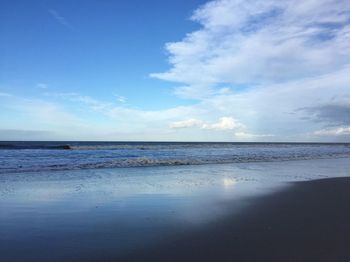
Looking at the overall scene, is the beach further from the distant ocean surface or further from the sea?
the distant ocean surface

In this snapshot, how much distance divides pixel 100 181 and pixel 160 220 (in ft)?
23.9

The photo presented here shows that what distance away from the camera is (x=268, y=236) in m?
6.64

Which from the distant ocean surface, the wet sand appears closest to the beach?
the wet sand

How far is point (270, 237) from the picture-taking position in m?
6.56

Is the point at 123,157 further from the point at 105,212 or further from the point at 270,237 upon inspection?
the point at 270,237

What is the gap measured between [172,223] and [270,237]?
6.98 ft

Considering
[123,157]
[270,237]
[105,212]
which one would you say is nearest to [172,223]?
[105,212]

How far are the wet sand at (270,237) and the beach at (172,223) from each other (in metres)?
0.02

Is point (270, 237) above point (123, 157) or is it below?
below

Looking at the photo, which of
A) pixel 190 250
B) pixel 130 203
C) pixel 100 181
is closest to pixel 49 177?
pixel 100 181

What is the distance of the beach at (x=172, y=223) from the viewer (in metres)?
5.75

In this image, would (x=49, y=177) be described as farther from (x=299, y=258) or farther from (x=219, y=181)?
(x=299, y=258)

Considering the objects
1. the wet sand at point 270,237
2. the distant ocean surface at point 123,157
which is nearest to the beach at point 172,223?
the wet sand at point 270,237

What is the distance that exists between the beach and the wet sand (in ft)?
0.05
